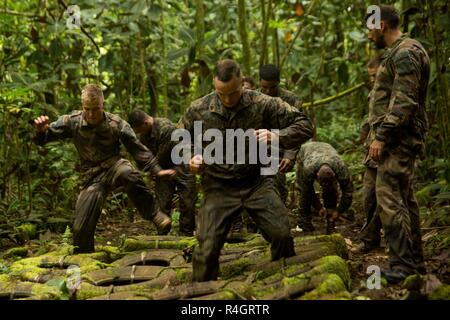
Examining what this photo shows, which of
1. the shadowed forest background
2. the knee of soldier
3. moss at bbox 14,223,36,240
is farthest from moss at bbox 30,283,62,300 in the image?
moss at bbox 14,223,36,240

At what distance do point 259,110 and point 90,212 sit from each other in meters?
2.48

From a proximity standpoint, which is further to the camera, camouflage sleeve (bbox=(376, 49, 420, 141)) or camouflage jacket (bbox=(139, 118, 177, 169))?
camouflage jacket (bbox=(139, 118, 177, 169))

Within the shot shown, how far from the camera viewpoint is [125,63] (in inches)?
442

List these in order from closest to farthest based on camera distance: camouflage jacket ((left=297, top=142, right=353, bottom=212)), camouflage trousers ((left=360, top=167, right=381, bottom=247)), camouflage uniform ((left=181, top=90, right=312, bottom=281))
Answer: camouflage uniform ((left=181, top=90, right=312, bottom=281)) < camouflage trousers ((left=360, top=167, right=381, bottom=247)) < camouflage jacket ((left=297, top=142, right=353, bottom=212))

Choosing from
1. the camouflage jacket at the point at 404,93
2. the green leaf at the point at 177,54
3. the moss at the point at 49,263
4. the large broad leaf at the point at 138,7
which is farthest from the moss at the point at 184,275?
the large broad leaf at the point at 138,7

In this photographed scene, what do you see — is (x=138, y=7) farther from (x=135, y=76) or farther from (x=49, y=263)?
(x=49, y=263)

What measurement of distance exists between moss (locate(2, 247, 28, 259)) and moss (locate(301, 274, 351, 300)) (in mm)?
4206

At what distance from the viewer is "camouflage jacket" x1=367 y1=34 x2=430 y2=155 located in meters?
4.92

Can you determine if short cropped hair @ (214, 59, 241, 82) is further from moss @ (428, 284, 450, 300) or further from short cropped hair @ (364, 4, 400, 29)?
moss @ (428, 284, 450, 300)

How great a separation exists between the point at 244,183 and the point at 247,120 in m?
0.56

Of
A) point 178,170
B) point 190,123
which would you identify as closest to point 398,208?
point 190,123

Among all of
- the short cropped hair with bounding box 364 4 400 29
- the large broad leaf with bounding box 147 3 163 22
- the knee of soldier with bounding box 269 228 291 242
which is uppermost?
the large broad leaf with bounding box 147 3 163 22

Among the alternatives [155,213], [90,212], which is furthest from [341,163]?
[90,212]
